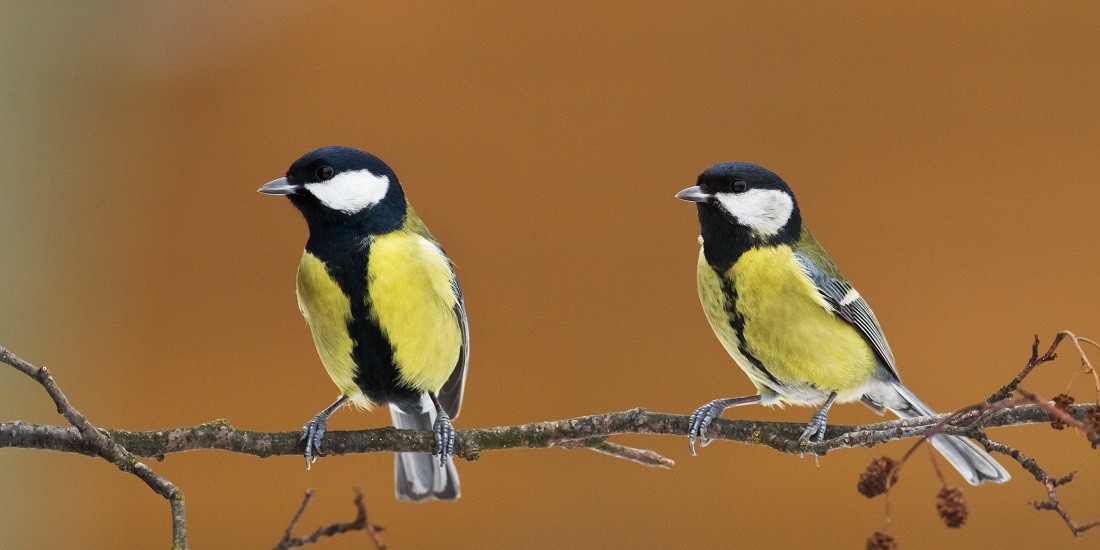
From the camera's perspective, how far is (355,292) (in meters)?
1.00

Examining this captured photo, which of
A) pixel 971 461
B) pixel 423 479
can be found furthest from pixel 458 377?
pixel 971 461

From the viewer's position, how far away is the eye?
3.03 ft

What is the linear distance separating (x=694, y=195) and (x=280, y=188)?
380mm

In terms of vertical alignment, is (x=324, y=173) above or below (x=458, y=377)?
above

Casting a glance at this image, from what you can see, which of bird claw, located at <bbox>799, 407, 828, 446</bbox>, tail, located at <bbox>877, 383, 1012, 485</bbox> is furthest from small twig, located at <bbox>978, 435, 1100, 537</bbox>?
tail, located at <bbox>877, 383, 1012, 485</bbox>

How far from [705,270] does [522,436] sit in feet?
1.05

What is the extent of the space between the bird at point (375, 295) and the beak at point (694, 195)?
0.29 m

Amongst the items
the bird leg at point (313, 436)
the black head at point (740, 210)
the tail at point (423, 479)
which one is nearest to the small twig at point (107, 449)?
the bird leg at point (313, 436)

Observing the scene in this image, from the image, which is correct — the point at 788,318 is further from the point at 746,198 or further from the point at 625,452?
the point at 625,452

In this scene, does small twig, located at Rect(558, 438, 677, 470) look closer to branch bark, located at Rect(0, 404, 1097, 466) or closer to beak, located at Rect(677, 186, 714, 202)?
branch bark, located at Rect(0, 404, 1097, 466)

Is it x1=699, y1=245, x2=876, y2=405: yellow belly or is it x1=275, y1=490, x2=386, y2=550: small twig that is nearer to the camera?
x1=275, y1=490, x2=386, y2=550: small twig

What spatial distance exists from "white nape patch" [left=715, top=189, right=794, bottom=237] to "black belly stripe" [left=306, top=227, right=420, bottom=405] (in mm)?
368

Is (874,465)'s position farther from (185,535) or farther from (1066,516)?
(185,535)

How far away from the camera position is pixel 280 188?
0.89 m
